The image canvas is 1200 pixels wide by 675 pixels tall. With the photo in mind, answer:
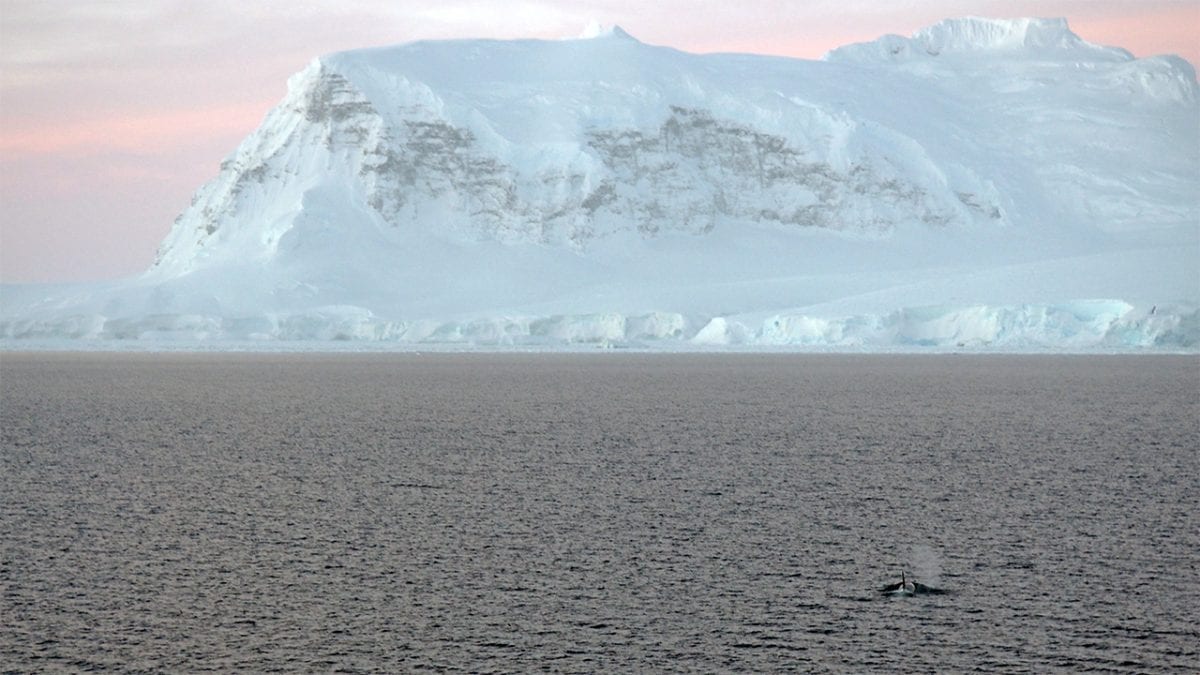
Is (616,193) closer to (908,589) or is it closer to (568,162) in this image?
(568,162)

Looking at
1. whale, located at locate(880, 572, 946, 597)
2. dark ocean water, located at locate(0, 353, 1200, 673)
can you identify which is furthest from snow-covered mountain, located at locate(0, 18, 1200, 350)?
whale, located at locate(880, 572, 946, 597)

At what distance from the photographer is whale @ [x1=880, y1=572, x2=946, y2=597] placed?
926cm

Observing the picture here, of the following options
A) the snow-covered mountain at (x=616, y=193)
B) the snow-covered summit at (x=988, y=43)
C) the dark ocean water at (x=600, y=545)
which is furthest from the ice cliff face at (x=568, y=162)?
the dark ocean water at (x=600, y=545)

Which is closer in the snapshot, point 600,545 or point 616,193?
point 600,545

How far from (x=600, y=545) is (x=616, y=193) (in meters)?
104

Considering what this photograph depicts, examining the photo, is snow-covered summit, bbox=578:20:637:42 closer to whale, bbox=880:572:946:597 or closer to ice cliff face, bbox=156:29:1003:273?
ice cliff face, bbox=156:29:1003:273

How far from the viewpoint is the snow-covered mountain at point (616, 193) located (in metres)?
102

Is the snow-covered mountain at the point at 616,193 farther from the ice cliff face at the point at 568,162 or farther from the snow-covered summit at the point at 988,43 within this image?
the snow-covered summit at the point at 988,43

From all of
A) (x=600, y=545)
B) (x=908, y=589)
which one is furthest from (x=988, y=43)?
(x=908, y=589)

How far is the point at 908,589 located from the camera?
931cm

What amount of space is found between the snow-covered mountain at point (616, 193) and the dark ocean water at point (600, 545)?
71.8 m

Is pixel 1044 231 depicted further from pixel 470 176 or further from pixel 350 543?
pixel 350 543

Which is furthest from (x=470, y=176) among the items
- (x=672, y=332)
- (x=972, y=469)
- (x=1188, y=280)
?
(x=972, y=469)

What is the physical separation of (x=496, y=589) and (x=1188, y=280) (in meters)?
70.3
